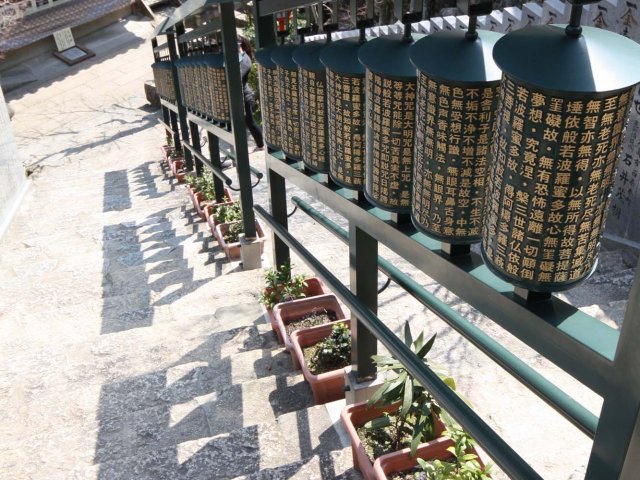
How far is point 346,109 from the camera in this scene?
2.33m

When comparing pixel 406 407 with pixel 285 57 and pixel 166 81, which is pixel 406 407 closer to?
pixel 285 57

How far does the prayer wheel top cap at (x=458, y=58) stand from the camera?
160 cm

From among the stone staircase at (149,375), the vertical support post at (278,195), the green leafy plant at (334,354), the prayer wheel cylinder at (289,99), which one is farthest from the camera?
the vertical support post at (278,195)

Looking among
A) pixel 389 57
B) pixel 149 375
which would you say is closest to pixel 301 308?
pixel 149 375

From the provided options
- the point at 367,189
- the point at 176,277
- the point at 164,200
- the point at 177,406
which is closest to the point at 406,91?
the point at 367,189

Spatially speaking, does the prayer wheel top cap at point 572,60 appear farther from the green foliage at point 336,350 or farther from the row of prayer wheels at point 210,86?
the row of prayer wheels at point 210,86

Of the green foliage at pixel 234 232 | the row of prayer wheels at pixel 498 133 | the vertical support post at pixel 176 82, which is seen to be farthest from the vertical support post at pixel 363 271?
the vertical support post at pixel 176 82

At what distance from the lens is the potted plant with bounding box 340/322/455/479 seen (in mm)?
2643

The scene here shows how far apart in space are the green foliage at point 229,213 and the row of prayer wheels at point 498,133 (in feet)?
14.6

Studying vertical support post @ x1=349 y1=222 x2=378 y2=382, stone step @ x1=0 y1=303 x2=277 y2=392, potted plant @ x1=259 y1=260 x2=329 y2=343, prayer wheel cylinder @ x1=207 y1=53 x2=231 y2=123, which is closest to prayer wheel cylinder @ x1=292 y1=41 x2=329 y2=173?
vertical support post @ x1=349 y1=222 x2=378 y2=382

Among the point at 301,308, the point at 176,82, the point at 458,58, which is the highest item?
the point at 458,58

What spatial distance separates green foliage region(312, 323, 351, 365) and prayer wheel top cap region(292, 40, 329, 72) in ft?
5.91

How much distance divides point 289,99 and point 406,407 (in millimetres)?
1667

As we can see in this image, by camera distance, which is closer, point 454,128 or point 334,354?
point 454,128
